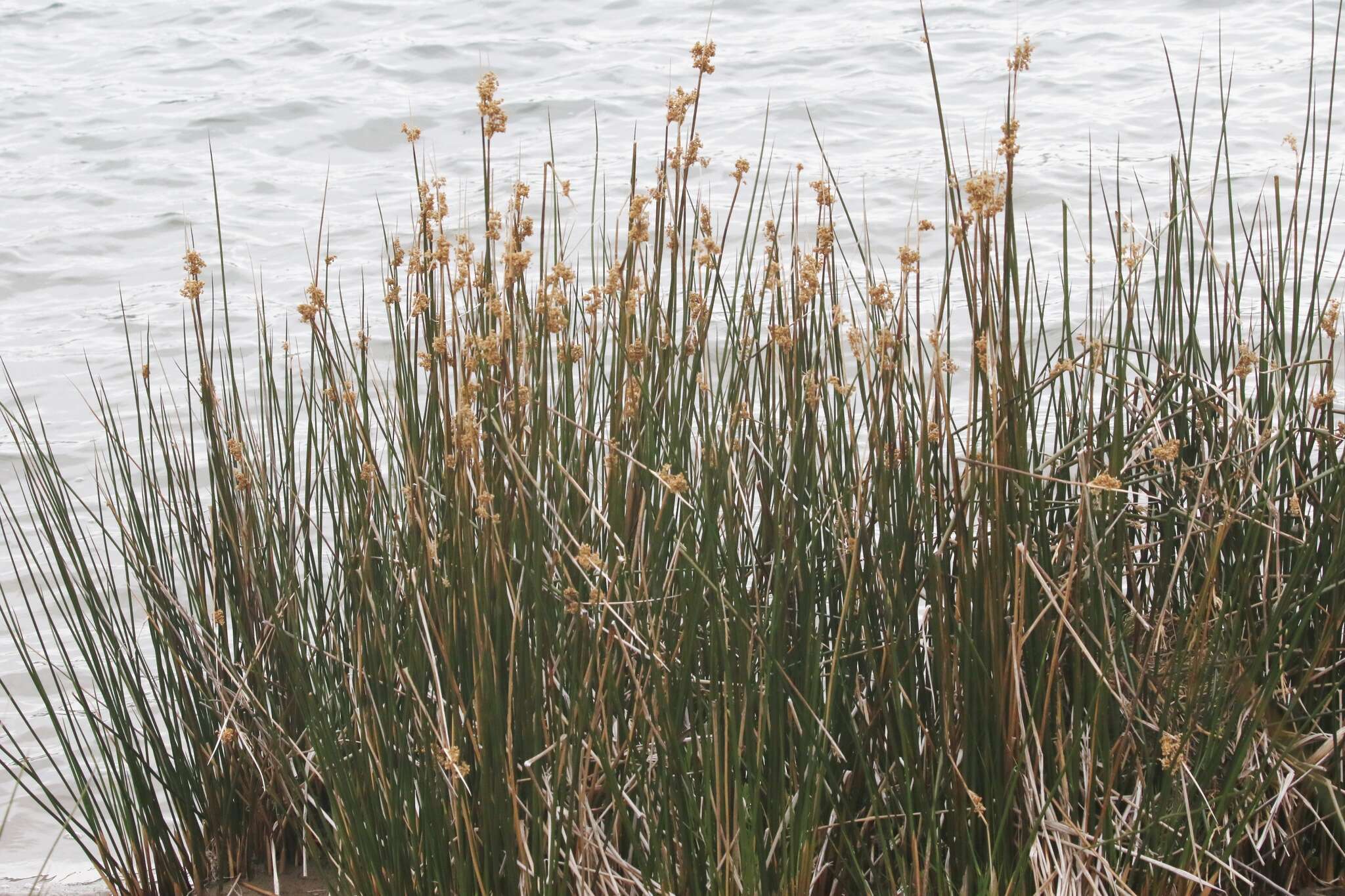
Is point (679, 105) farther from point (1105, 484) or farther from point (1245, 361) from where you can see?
point (1245, 361)

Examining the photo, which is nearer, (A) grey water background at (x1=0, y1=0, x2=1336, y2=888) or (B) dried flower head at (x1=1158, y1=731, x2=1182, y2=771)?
(B) dried flower head at (x1=1158, y1=731, x2=1182, y2=771)

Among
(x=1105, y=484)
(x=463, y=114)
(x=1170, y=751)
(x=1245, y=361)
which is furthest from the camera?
(x=463, y=114)

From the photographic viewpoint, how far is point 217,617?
2.18 meters

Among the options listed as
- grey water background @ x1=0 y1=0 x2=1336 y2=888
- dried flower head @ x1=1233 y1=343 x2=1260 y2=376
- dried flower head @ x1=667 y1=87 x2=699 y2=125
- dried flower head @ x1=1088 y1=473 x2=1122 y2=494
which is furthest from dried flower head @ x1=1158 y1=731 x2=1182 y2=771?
→ grey water background @ x1=0 y1=0 x2=1336 y2=888

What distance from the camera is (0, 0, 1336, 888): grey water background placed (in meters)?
6.26

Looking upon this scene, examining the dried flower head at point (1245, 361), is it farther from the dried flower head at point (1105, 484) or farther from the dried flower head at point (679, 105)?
the dried flower head at point (679, 105)

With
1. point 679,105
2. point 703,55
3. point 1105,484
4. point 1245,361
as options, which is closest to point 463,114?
point 703,55

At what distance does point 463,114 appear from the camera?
8.27 metres

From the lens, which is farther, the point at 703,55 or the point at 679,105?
Result: the point at 703,55

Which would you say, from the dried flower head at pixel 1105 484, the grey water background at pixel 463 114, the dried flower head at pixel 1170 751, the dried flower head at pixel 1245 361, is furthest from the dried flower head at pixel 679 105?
the grey water background at pixel 463 114

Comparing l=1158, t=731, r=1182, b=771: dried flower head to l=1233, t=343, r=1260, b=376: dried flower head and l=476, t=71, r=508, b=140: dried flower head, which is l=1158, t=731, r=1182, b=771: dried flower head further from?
l=476, t=71, r=508, b=140: dried flower head

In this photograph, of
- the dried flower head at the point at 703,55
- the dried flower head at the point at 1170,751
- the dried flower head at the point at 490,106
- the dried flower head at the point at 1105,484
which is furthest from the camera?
the dried flower head at the point at 703,55

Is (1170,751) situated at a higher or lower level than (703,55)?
lower

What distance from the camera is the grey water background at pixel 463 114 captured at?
6262mm
